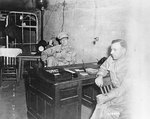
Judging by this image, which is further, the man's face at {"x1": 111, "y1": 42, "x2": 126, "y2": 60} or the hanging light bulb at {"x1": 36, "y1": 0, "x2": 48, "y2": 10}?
the hanging light bulb at {"x1": 36, "y1": 0, "x2": 48, "y2": 10}

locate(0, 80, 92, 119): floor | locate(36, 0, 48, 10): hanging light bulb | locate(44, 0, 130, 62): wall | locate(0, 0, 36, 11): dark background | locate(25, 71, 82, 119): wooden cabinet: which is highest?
locate(0, 0, 36, 11): dark background

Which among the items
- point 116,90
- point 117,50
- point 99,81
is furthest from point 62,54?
point 116,90

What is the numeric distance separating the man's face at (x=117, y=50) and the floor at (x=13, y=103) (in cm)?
178

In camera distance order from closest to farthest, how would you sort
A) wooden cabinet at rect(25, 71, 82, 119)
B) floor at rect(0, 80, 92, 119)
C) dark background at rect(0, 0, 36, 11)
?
wooden cabinet at rect(25, 71, 82, 119), floor at rect(0, 80, 92, 119), dark background at rect(0, 0, 36, 11)

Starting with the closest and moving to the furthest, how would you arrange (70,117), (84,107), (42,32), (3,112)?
1. (70,117)
2. (3,112)
3. (84,107)
4. (42,32)

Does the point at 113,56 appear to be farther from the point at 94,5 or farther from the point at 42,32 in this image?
the point at 42,32

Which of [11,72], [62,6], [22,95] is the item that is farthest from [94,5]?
[11,72]

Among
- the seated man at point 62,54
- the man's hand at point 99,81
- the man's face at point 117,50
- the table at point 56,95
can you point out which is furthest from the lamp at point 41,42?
the man's face at point 117,50

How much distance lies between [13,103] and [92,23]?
2595 mm

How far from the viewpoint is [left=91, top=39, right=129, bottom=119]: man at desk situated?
8.43 feet

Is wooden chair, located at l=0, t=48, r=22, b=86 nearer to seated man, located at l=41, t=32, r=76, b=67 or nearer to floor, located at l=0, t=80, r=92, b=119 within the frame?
floor, located at l=0, t=80, r=92, b=119

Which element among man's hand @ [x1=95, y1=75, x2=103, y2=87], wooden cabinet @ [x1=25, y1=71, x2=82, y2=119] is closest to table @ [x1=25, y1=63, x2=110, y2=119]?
wooden cabinet @ [x1=25, y1=71, x2=82, y2=119]

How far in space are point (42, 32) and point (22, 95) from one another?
97.9 inches

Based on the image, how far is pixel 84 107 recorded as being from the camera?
14.9 feet
